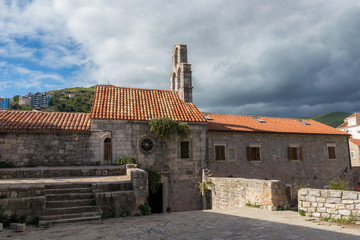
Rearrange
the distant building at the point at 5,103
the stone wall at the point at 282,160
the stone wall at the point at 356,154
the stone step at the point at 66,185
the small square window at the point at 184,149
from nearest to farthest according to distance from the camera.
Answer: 1. the stone step at the point at 66,185
2. the small square window at the point at 184,149
3. the stone wall at the point at 282,160
4. the stone wall at the point at 356,154
5. the distant building at the point at 5,103

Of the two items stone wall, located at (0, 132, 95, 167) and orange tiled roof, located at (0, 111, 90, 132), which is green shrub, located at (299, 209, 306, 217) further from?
orange tiled roof, located at (0, 111, 90, 132)


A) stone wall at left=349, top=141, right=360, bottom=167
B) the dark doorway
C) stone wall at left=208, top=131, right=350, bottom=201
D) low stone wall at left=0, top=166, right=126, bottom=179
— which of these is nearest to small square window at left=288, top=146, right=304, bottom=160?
stone wall at left=208, top=131, right=350, bottom=201

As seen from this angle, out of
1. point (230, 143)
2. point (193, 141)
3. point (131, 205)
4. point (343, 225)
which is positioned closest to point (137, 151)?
point (193, 141)

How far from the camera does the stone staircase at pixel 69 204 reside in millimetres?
7242

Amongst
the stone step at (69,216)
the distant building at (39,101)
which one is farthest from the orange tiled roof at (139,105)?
the distant building at (39,101)

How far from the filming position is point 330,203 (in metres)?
7.56

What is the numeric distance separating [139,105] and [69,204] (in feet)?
29.6

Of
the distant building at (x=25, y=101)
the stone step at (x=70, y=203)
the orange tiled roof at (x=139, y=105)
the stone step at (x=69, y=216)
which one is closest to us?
the stone step at (x=69, y=216)

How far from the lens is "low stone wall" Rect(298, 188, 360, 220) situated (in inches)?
278

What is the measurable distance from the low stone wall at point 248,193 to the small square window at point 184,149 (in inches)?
96.3

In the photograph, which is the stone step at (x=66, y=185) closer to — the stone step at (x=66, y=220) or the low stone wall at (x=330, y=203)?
the stone step at (x=66, y=220)

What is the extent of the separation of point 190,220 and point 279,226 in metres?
2.65

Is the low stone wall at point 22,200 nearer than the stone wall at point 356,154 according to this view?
Yes

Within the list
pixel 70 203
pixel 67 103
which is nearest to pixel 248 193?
pixel 70 203
